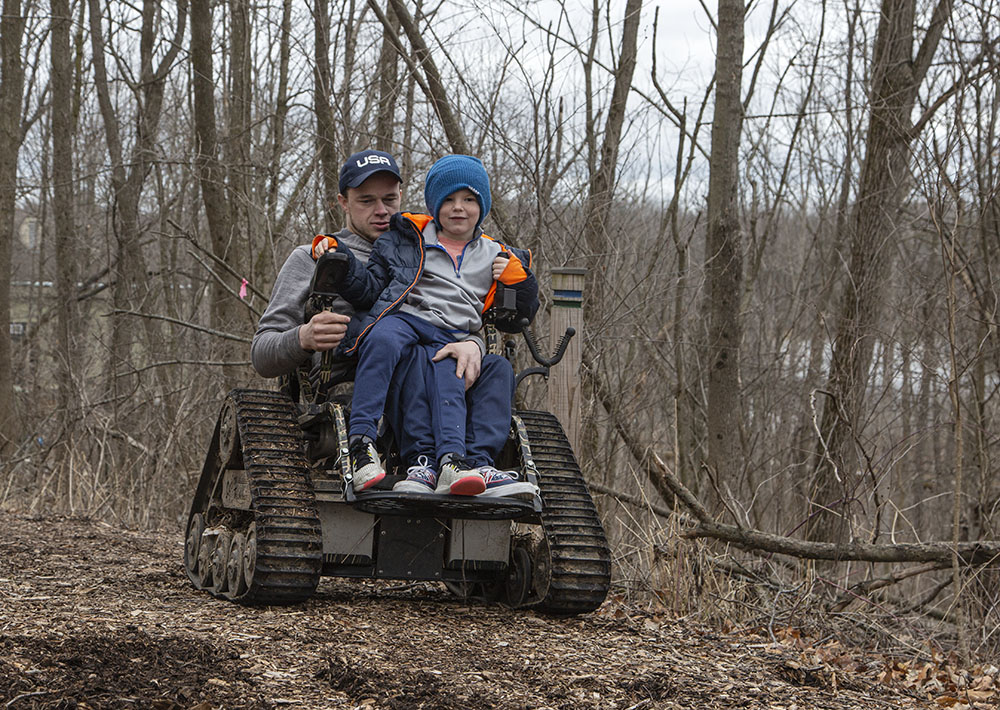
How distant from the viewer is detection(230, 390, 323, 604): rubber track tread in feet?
14.9

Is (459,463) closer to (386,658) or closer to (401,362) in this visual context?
(401,362)

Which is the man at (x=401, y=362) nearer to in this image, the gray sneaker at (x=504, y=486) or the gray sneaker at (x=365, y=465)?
the gray sneaker at (x=504, y=486)

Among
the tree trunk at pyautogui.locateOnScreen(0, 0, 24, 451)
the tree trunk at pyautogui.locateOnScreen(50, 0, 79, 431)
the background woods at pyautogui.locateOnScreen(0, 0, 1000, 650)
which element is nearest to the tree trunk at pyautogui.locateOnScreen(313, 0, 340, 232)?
the background woods at pyautogui.locateOnScreen(0, 0, 1000, 650)

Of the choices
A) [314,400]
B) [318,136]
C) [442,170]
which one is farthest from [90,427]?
[442,170]

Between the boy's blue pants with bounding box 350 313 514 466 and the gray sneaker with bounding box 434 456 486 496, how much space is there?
58mm

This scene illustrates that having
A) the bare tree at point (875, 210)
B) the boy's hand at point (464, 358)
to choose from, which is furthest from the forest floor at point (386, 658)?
the bare tree at point (875, 210)

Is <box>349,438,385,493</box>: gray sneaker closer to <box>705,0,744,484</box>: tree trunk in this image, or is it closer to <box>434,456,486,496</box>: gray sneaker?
<box>434,456,486,496</box>: gray sneaker

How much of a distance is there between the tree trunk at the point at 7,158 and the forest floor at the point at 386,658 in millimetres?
6572

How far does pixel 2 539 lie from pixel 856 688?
15.2 feet

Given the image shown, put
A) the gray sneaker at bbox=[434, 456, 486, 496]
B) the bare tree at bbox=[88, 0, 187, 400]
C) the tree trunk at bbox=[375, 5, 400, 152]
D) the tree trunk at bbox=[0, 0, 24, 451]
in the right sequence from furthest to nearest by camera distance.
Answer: the bare tree at bbox=[88, 0, 187, 400] → the tree trunk at bbox=[0, 0, 24, 451] → the tree trunk at bbox=[375, 5, 400, 152] → the gray sneaker at bbox=[434, 456, 486, 496]

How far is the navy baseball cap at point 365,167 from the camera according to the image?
524cm

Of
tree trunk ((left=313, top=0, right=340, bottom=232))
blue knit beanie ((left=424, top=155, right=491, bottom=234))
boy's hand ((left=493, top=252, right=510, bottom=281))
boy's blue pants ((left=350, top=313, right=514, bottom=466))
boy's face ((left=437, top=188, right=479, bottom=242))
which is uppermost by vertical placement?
tree trunk ((left=313, top=0, right=340, bottom=232))

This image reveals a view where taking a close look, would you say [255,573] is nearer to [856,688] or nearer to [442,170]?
[442,170]

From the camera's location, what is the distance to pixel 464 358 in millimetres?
4727
